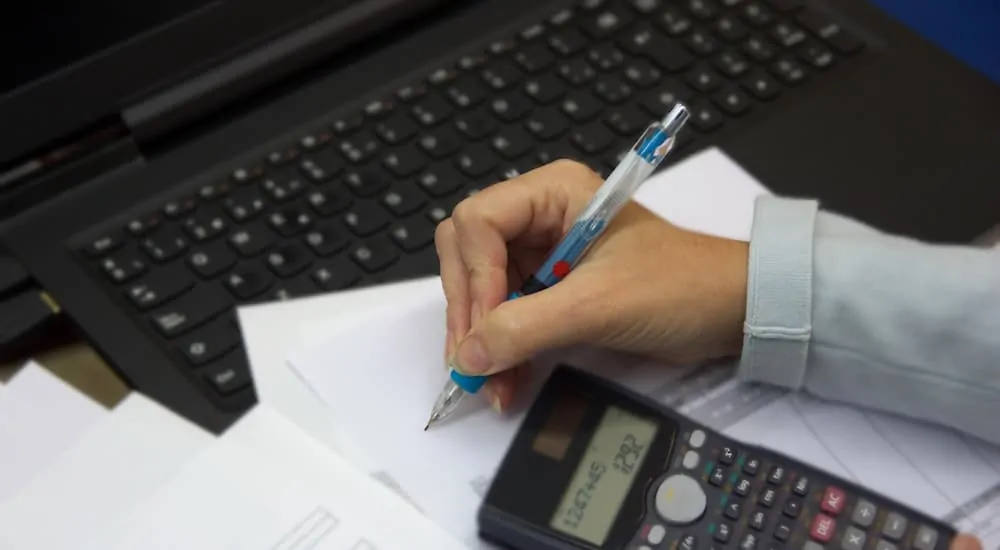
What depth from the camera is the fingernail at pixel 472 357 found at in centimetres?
41

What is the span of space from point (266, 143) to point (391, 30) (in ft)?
0.35

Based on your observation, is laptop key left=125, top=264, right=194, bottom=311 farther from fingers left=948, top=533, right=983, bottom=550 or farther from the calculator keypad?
fingers left=948, top=533, right=983, bottom=550

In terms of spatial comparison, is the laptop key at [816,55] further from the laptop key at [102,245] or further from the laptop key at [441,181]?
the laptop key at [102,245]

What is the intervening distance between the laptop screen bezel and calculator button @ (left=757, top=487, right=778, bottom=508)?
34 centimetres

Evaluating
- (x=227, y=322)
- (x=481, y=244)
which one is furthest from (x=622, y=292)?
(x=227, y=322)

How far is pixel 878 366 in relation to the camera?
0.43 meters

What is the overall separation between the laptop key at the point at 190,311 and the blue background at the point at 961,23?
0.52 m

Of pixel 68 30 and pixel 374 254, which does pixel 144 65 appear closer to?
pixel 68 30

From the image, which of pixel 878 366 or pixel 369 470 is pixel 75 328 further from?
pixel 878 366

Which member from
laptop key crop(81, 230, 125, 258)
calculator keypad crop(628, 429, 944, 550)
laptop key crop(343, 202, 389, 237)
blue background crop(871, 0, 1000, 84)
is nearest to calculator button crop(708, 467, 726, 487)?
calculator keypad crop(628, 429, 944, 550)

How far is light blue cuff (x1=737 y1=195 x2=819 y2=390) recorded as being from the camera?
0.43 metres

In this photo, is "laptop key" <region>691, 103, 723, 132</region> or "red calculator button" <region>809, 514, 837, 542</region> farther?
"laptop key" <region>691, 103, 723, 132</region>

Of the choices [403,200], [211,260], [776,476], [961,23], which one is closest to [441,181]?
[403,200]

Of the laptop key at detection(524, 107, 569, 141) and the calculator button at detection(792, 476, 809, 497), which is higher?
the laptop key at detection(524, 107, 569, 141)
